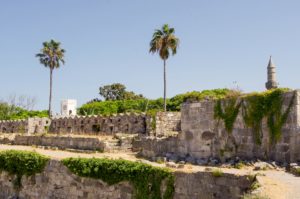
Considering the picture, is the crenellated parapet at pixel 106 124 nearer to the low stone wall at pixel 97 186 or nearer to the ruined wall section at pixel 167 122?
the ruined wall section at pixel 167 122

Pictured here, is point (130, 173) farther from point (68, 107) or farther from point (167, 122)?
point (68, 107)

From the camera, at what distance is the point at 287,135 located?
49.5ft

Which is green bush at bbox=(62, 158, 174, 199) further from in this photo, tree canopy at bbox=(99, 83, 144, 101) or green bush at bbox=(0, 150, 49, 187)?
tree canopy at bbox=(99, 83, 144, 101)

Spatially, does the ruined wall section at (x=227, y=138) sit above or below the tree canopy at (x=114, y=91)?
below

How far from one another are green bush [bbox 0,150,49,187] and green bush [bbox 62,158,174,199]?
2.39m

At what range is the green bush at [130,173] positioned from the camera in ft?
46.0

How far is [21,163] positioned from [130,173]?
7.53 metres

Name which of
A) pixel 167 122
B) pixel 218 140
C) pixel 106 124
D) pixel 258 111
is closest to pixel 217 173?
pixel 258 111

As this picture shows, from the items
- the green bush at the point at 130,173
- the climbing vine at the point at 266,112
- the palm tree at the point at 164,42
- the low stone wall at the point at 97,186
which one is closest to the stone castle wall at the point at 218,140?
the climbing vine at the point at 266,112

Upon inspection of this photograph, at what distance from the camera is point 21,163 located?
20109 millimetres

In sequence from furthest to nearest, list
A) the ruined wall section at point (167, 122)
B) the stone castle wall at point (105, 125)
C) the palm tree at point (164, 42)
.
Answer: the palm tree at point (164, 42) → the stone castle wall at point (105, 125) → the ruined wall section at point (167, 122)

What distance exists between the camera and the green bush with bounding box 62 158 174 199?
14.0 metres

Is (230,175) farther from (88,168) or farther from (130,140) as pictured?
(130,140)

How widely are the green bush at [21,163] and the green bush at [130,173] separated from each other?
239 centimetres
